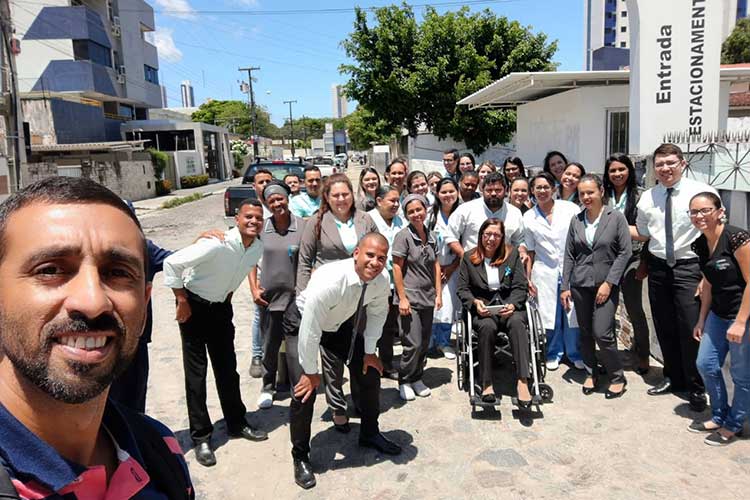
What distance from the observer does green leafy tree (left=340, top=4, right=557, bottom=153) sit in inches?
794

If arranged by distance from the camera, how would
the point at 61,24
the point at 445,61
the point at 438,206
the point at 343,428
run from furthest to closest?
the point at 61,24 < the point at 445,61 < the point at 438,206 < the point at 343,428

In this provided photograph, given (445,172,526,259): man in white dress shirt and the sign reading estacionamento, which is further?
the sign reading estacionamento

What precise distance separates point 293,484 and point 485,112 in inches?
725

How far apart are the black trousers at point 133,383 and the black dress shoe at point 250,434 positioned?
2.89 ft

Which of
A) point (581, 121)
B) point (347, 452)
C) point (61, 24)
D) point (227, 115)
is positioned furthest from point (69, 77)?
point (227, 115)

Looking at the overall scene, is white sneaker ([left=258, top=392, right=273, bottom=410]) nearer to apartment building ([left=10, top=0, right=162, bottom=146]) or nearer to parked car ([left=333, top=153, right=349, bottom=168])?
apartment building ([left=10, top=0, right=162, bottom=146])

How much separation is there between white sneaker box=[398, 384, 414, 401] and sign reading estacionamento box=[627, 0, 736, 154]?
403cm

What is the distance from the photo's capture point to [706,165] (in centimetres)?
462

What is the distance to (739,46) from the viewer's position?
32219mm

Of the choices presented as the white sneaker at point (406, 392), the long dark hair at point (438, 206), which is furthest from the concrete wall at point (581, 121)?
the white sneaker at point (406, 392)

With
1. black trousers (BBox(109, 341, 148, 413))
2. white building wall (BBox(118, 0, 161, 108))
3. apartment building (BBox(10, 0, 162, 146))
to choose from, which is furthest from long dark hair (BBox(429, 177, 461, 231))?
white building wall (BBox(118, 0, 161, 108))

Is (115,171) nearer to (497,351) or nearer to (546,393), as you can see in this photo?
(497,351)

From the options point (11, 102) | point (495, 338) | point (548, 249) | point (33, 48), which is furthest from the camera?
point (33, 48)

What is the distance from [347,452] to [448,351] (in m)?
2.14
